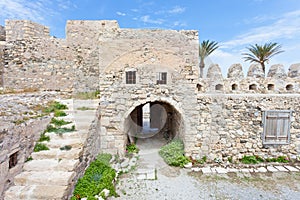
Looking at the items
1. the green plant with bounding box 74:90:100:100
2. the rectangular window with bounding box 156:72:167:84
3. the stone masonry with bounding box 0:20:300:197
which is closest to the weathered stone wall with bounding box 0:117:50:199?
the stone masonry with bounding box 0:20:300:197

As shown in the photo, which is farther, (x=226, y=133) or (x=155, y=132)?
(x=155, y=132)

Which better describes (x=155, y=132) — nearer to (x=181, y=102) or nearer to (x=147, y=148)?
(x=147, y=148)

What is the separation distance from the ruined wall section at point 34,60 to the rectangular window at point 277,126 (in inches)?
411

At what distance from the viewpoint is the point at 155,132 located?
Answer: 10.8 m

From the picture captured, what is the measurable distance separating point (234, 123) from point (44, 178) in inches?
261

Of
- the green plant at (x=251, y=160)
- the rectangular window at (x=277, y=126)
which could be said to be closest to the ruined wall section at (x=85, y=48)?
the green plant at (x=251, y=160)

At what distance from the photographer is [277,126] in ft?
21.7

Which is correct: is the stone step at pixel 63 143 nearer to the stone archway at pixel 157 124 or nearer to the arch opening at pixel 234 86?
the stone archway at pixel 157 124

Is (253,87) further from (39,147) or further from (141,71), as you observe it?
(39,147)

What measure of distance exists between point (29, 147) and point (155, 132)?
7.46 metres

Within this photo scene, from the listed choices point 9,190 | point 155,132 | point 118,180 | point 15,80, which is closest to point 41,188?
point 9,190

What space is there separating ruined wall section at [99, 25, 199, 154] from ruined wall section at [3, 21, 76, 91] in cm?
490

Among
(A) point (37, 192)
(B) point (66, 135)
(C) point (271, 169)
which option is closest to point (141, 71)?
(B) point (66, 135)

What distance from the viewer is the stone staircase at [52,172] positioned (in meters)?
3.59
